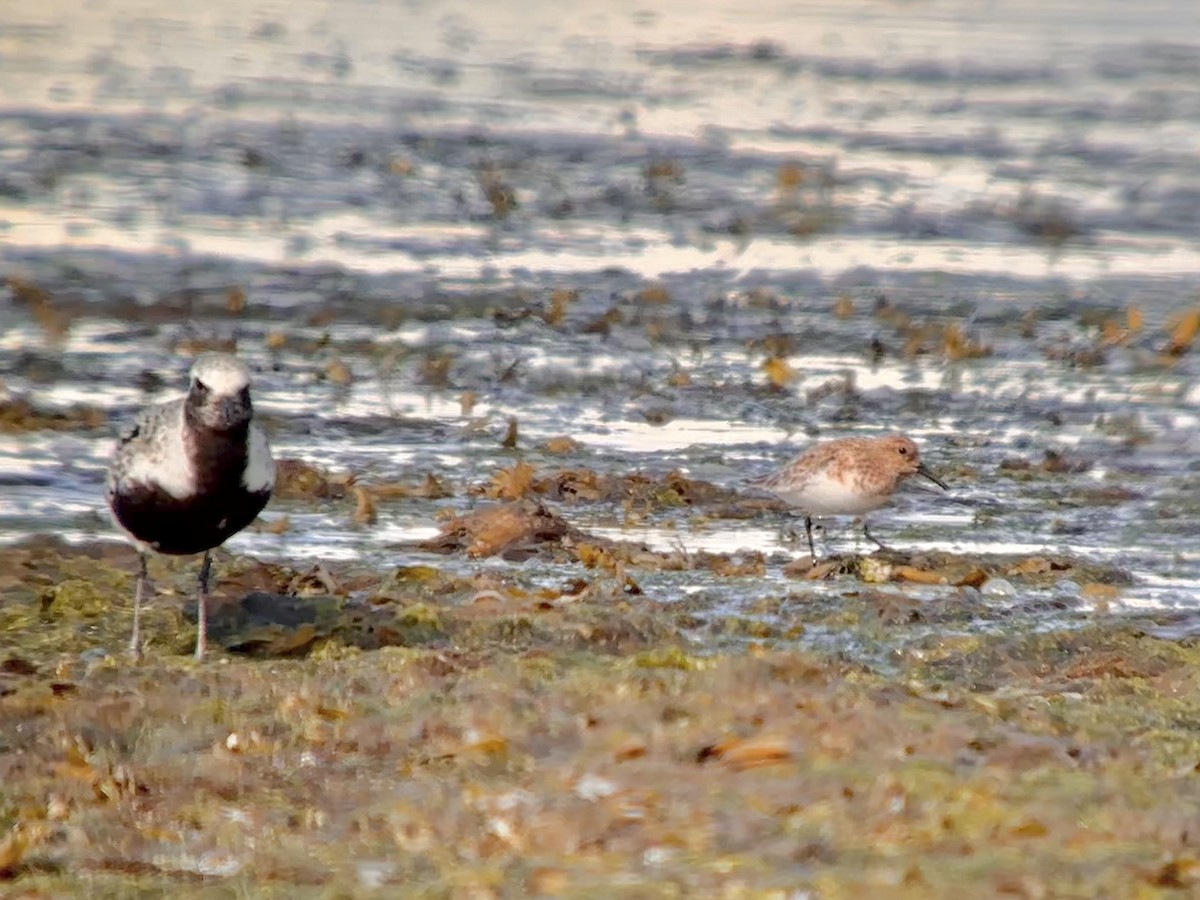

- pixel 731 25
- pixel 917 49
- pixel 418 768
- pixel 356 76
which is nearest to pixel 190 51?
pixel 356 76

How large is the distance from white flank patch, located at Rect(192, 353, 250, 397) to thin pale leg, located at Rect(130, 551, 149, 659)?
84 cm

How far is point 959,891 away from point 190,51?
20950 mm

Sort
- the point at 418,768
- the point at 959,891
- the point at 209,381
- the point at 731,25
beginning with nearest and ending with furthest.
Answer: the point at 959,891 < the point at 418,768 < the point at 209,381 < the point at 731,25

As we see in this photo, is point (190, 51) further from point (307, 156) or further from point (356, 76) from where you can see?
point (307, 156)

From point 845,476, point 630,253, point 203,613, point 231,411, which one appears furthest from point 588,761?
point 630,253

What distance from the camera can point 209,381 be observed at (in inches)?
283

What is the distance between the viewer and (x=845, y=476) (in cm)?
937

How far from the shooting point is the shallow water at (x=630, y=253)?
10430 mm

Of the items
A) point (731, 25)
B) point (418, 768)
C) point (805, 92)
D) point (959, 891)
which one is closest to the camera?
point (959, 891)

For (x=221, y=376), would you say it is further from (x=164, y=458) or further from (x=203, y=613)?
(x=203, y=613)

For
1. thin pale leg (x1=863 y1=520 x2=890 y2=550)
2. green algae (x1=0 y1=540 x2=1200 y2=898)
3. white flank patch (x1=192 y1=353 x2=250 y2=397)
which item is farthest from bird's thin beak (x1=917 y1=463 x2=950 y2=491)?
white flank patch (x1=192 y1=353 x2=250 y2=397)

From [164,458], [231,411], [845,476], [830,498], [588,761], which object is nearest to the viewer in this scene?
[588,761]

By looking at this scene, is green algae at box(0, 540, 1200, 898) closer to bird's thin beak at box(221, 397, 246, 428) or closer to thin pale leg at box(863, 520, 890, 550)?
bird's thin beak at box(221, 397, 246, 428)

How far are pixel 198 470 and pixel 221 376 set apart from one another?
0.32m
